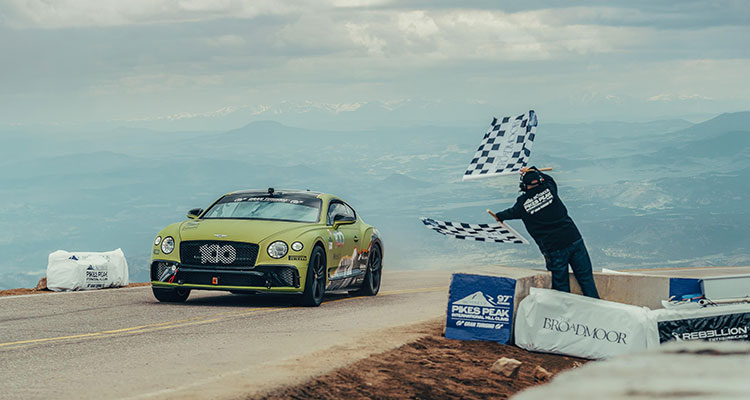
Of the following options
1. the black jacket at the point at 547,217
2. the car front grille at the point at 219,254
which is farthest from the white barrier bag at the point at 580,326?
the car front grille at the point at 219,254

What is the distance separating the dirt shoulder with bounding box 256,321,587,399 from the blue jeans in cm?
114

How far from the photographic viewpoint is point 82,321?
1174cm

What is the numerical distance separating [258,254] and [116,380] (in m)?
5.44

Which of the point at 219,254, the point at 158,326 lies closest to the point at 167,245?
the point at 219,254

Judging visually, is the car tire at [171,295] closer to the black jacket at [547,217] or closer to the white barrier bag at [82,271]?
the white barrier bag at [82,271]

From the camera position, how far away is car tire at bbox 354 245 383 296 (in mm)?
15320

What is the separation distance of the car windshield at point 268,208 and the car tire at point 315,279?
82cm

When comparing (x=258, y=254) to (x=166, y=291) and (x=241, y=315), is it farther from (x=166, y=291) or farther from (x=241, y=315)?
(x=166, y=291)

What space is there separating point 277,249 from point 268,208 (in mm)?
1558

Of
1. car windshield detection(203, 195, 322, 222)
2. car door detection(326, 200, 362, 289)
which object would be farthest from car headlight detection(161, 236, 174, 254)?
car door detection(326, 200, 362, 289)

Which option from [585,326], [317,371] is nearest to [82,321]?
[317,371]

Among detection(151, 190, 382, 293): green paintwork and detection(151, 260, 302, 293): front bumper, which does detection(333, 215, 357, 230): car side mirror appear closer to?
detection(151, 190, 382, 293): green paintwork

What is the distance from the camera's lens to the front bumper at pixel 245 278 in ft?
41.6

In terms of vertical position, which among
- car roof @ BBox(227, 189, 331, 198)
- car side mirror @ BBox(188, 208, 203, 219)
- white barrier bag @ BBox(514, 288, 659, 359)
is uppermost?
car roof @ BBox(227, 189, 331, 198)
